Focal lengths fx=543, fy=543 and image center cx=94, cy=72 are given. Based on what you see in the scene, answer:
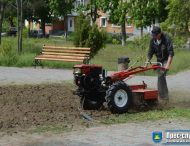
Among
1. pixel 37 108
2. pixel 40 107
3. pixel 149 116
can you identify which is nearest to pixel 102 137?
pixel 149 116

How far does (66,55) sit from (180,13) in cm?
500

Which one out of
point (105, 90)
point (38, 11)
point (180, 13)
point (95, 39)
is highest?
point (180, 13)

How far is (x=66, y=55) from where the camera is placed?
22172 millimetres

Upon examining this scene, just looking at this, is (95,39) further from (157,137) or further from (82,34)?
(157,137)

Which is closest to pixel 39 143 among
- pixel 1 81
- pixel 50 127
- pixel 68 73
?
pixel 50 127

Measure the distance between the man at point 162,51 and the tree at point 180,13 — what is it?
31.0ft

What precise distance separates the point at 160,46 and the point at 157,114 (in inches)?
97.5

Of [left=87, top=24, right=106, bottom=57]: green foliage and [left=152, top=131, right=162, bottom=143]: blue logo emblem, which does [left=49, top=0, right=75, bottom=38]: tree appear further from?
[left=152, top=131, right=162, bottom=143]: blue logo emblem

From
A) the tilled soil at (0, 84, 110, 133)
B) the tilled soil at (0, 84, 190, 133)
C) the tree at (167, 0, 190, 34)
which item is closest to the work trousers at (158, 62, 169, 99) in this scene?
the tilled soil at (0, 84, 190, 133)

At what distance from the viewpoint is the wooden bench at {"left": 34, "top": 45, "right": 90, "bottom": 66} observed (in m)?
21.6

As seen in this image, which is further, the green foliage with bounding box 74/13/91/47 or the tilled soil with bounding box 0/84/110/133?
the green foliage with bounding box 74/13/91/47

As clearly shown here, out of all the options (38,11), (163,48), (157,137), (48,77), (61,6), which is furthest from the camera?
(38,11)

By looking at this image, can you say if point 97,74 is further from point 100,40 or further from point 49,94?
point 100,40

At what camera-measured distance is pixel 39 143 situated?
8125 millimetres
